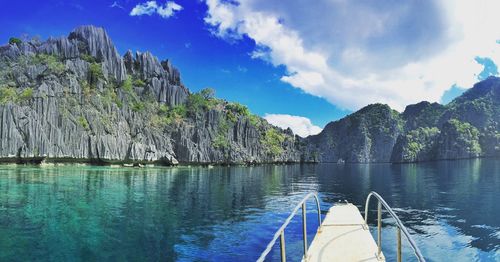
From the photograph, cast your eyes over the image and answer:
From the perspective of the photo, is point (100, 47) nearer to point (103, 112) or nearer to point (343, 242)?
point (103, 112)

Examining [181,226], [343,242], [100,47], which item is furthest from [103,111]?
[343,242]

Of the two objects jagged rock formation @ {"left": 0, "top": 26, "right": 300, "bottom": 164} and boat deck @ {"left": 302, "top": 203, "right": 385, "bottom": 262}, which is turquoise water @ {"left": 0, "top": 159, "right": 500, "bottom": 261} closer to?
boat deck @ {"left": 302, "top": 203, "right": 385, "bottom": 262}

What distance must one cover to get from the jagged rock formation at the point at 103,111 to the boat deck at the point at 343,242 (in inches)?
3392

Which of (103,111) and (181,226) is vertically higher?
(103,111)

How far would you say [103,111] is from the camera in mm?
108938

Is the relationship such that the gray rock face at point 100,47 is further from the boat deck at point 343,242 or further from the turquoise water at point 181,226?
the boat deck at point 343,242

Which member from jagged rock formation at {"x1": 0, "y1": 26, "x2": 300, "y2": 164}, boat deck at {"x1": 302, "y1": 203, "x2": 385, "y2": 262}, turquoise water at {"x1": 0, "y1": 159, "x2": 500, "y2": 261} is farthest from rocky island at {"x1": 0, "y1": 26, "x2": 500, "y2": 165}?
boat deck at {"x1": 302, "y1": 203, "x2": 385, "y2": 262}

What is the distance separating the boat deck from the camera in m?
9.69

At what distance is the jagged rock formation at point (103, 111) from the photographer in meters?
88.2

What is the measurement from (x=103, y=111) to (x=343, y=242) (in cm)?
10909

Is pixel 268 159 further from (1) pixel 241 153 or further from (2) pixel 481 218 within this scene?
(2) pixel 481 218

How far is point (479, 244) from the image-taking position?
19.4 meters

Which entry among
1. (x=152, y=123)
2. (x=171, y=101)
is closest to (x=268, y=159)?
(x=171, y=101)

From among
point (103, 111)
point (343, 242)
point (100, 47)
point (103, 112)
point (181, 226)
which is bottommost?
point (181, 226)
